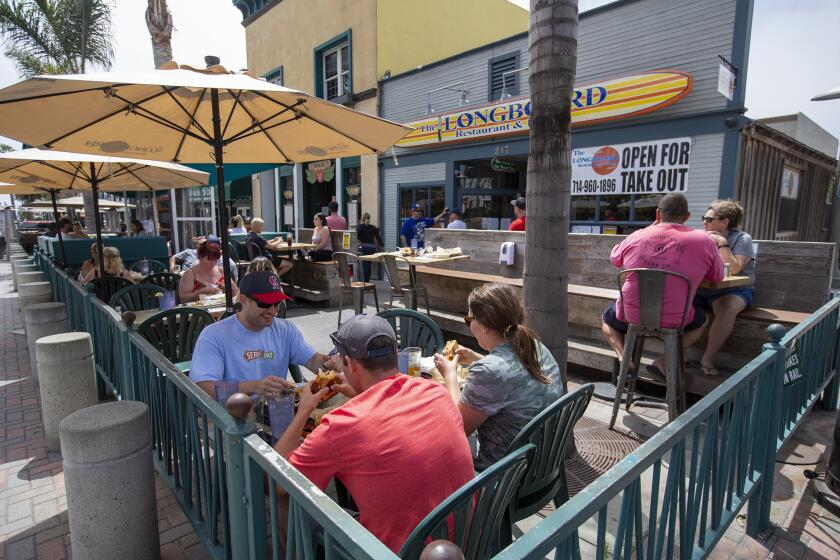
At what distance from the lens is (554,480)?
2.29 m

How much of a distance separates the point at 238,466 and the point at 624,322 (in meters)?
3.55

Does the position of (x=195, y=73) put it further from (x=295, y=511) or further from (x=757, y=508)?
(x=757, y=508)

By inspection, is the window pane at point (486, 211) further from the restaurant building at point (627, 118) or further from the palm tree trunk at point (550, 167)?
the palm tree trunk at point (550, 167)

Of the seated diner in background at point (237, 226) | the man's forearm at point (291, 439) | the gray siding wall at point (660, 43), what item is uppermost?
the gray siding wall at point (660, 43)

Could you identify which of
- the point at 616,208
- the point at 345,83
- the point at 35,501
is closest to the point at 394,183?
the point at 345,83

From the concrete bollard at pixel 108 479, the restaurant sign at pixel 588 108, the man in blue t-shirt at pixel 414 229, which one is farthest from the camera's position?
the man in blue t-shirt at pixel 414 229

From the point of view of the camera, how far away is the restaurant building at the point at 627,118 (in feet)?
24.5

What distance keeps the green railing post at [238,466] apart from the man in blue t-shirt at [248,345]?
3.11ft

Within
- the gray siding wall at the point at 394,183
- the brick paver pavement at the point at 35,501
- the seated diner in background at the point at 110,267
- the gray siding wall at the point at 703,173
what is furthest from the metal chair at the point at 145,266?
the gray siding wall at the point at 703,173

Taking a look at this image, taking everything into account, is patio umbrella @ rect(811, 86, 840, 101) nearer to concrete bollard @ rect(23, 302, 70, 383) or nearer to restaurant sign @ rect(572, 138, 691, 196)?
restaurant sign @ rect(572, 138, 691, 196)

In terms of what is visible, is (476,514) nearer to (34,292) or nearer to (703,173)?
(34,292)

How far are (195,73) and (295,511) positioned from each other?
8.65 feet

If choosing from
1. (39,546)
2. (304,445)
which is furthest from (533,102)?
(39,546)

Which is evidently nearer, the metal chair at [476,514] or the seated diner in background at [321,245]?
the metal chair at [476,514]
